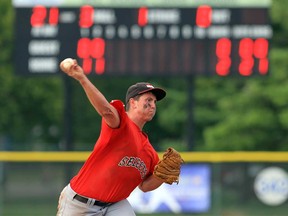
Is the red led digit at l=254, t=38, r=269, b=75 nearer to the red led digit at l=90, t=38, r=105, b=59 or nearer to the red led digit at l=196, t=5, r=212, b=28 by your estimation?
the red led digit at l=196, t=5, r=212, b=28

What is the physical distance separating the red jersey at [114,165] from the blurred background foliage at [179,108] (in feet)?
31.2

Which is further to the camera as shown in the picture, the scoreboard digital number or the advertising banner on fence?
the scoreboard digital number

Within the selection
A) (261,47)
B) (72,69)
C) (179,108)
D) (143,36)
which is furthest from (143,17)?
(179,108)

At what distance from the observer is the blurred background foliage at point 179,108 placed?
57.0ft

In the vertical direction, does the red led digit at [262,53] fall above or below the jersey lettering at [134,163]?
above

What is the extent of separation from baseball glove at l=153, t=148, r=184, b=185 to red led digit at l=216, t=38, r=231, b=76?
20.9ft

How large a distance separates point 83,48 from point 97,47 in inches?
6.8

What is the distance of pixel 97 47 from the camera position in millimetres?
11258

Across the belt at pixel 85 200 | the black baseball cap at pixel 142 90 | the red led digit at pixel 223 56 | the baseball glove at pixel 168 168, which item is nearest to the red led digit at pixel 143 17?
the red led digit at pixel 223 56

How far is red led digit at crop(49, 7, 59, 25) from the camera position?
11.3 m

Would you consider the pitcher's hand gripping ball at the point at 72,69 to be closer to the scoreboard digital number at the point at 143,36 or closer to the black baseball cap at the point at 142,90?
the black baseball cap at the point at 142,90

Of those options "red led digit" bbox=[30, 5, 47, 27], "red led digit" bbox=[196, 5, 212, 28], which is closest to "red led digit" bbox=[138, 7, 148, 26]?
"red led digit" bbox=[196, 5, 212, 28]

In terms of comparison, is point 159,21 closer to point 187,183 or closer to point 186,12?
point 186,12

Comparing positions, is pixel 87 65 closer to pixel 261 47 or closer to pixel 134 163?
pixel 261 47
